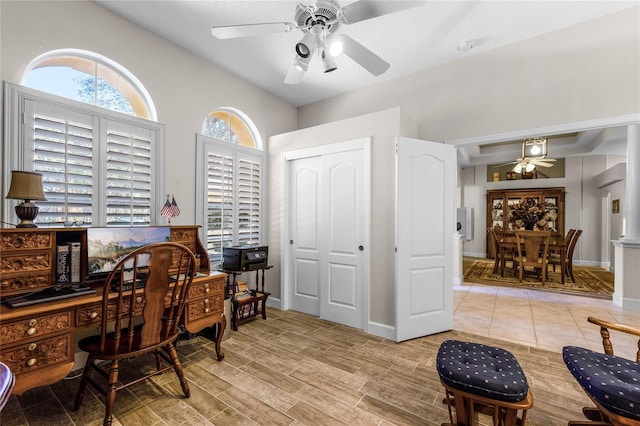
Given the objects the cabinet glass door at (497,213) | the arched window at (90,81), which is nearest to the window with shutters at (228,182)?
the arched window at (90,81)

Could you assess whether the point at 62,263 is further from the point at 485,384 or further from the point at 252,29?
the point at 485,384

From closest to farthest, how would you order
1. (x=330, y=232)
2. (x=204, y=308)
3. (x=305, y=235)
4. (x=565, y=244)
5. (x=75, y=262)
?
(x=75, y=262), (x=204, y=308), (x=330, y=232), (x=305, y=235), (x=565, y=244)

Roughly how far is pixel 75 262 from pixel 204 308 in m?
1.00

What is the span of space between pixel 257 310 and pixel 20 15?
3386 mm

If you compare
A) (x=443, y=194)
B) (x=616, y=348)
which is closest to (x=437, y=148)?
(x=443, y=194)

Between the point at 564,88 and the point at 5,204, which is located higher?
the point at 564,88

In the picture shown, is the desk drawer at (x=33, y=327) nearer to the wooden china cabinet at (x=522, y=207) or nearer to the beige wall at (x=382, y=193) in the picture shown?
the beige wall at (x=382, y=193)

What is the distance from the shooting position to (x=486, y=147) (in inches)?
305

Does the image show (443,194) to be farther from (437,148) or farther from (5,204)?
(5,204)

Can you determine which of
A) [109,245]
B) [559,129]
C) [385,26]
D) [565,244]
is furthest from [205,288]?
[565,244]

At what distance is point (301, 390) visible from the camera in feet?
6.81

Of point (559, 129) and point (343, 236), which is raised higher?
point (559, 129)

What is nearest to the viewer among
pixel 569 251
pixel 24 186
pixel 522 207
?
pixel 24 186

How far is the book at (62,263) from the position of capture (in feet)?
6.58
